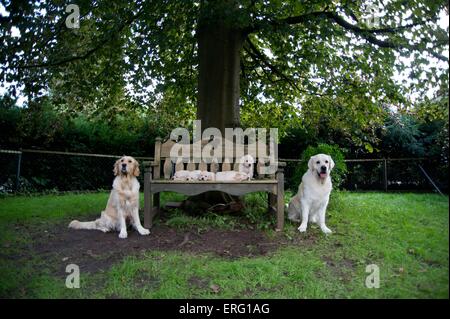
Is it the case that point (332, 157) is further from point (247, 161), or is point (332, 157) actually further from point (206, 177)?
point (206, 177)

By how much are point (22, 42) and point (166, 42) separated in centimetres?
196

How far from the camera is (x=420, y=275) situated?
2.29 meters

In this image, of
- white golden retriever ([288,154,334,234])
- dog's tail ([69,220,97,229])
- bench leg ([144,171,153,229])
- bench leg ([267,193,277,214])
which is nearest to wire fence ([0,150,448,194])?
white golden retriever ([288,154,334,234])

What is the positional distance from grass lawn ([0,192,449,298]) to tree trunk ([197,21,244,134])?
1.66m

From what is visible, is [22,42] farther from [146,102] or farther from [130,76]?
[146,102]

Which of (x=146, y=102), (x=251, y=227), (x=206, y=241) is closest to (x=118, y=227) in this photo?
(x=206, y=241)

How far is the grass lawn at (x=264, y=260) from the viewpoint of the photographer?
93.3 inches

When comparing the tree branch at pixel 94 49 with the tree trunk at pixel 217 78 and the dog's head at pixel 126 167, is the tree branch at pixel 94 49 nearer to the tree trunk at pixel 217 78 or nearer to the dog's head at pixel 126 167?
the tree trunk at pixel 217 78

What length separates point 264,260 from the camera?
356 centimetres

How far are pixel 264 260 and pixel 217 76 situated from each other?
3.17 m

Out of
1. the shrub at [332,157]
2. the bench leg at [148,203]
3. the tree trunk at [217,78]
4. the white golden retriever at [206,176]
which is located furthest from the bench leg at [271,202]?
the bench leg at [148,203]

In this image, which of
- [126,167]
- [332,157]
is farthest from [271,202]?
[126,167]

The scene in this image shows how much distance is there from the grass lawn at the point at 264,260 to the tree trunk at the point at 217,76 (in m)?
1.66

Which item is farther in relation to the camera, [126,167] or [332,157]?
[332,157]
